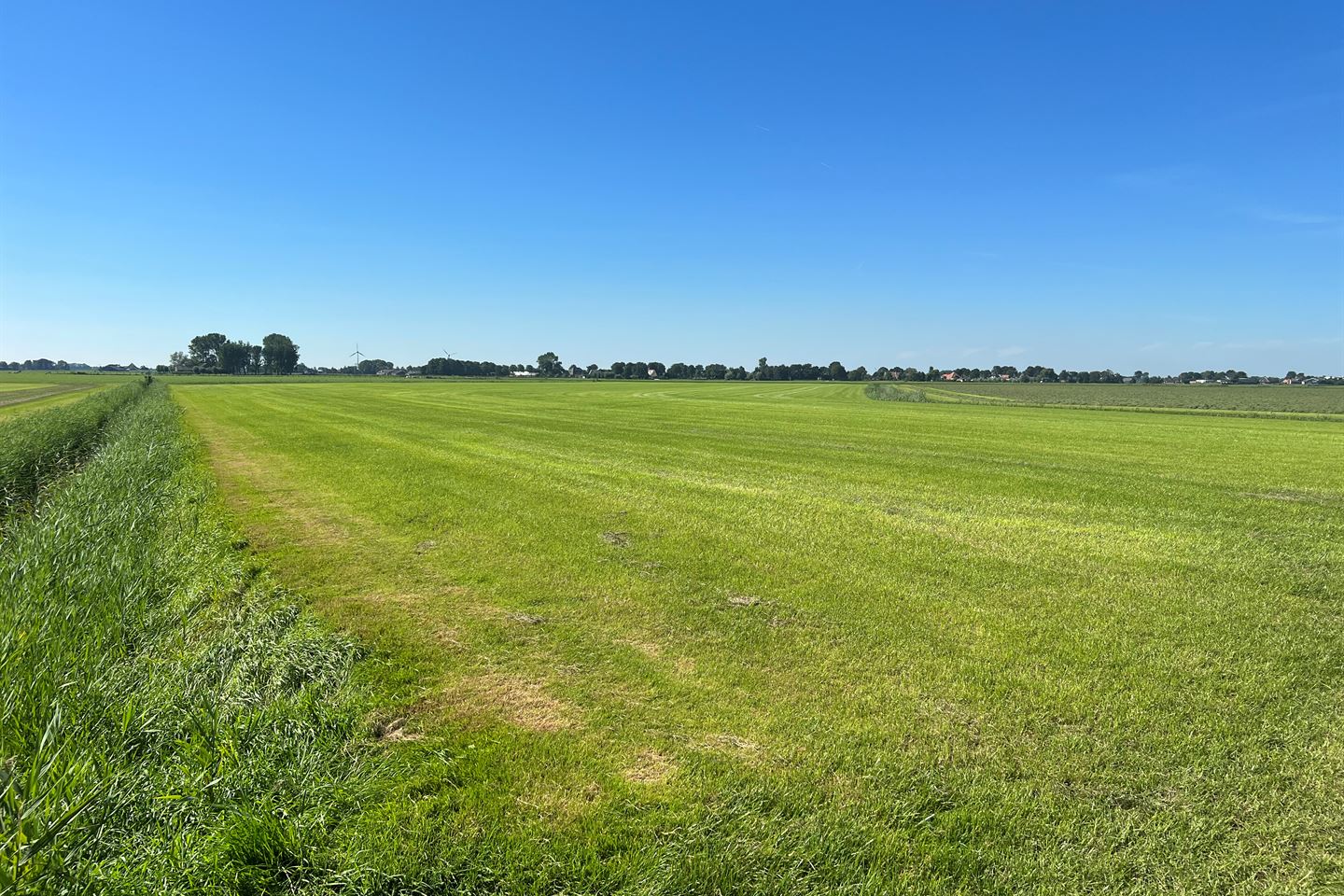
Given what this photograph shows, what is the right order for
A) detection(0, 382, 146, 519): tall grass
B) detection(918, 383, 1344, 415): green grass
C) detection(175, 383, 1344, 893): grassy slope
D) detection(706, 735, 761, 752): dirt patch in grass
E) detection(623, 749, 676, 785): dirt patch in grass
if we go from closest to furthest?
detection(175, 383, 1344, 893): grassy slope
detection(623, 749, 676, 785): dirt patch in grass
detection(706, 735, 761, 752): dirt patch in grass
detection(0, 382, 146, 519): tall grass
detection(918, 383, 1344, 415): green grass

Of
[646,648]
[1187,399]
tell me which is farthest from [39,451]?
[1187,399]

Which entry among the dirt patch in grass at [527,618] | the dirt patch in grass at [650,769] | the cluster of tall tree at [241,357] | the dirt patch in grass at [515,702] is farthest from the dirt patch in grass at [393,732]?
the cluster of tall tree at [241,357]

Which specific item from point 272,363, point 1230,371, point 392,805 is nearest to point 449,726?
point 392,805

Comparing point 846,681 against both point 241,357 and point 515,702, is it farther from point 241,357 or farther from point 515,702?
point 241,357

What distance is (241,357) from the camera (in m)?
179

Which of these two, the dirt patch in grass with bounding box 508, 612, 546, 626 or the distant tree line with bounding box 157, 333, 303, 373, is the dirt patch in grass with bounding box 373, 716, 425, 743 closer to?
the dirt patch in grass with bounding box 508, 612, 546, 626

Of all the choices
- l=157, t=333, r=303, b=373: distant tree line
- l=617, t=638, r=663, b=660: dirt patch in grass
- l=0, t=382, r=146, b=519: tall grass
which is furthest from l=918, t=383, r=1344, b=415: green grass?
l=157, t=333, r=303, b=373: distant tree line

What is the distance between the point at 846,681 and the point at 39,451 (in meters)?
20.4

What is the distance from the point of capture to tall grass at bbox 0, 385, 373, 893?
2.62 m

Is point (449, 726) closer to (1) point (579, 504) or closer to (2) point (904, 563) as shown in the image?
(2) point (904, 563)

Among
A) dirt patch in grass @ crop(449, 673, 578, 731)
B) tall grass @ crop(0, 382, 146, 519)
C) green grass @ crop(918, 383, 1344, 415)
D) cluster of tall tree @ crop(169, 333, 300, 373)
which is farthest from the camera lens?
cluster of tall tree @ crop(169, 333, 300, 373)

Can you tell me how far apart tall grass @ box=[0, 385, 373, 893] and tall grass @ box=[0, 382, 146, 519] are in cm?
694

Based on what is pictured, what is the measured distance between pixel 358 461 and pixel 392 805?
1438cm

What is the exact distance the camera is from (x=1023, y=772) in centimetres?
358
